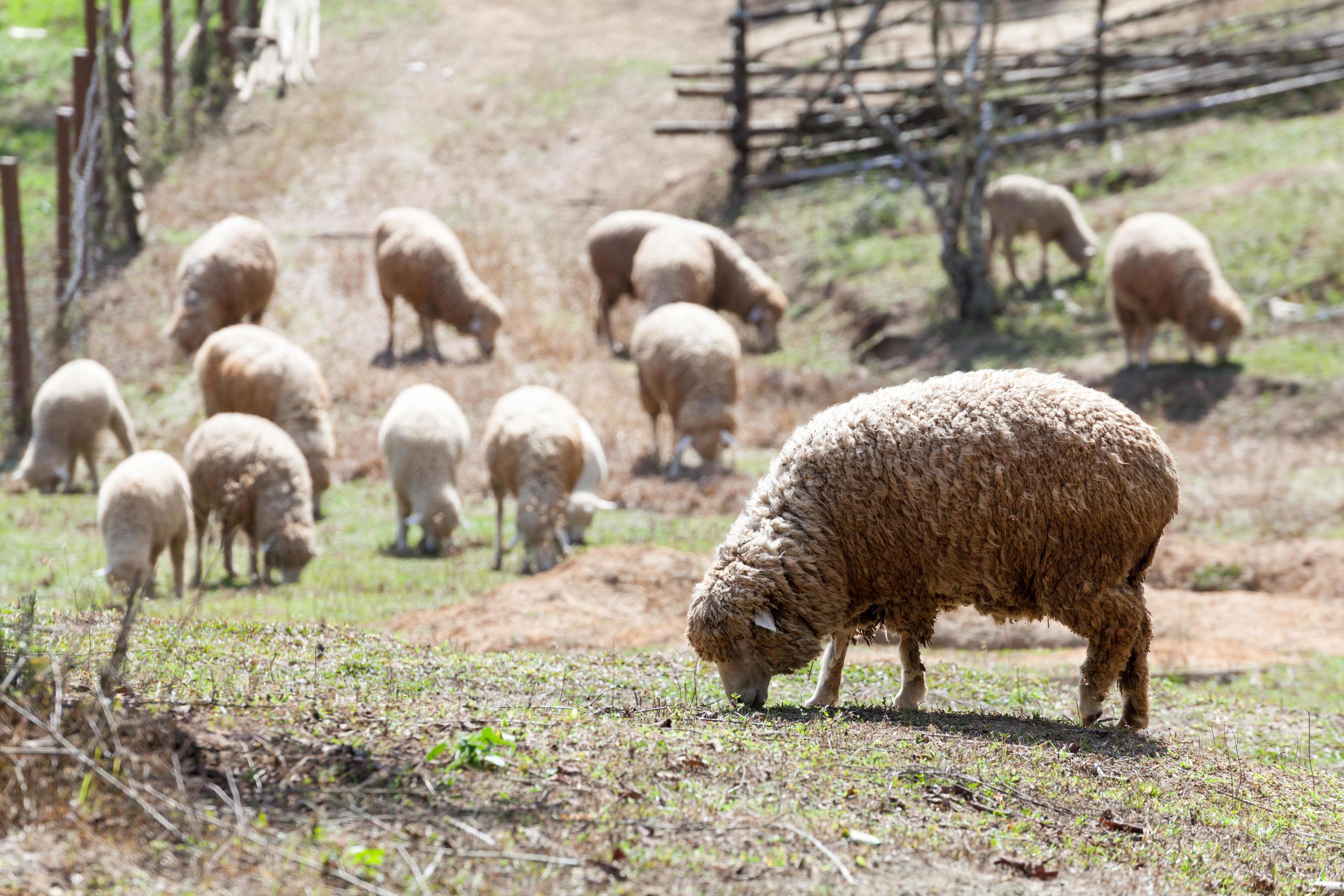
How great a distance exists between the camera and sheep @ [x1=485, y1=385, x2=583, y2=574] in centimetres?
1209

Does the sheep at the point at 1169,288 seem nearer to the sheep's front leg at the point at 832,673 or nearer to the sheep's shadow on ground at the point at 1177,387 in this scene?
the sheep's shadow on ground at the point at 1177,387

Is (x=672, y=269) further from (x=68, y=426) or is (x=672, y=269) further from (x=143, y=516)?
(x=143, y=516)

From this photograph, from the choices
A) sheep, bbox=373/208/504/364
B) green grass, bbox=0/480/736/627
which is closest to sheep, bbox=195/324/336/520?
green grass, bbox=0/480/736/627

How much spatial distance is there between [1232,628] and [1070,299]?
10.7 m

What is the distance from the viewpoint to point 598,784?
14.6 feet

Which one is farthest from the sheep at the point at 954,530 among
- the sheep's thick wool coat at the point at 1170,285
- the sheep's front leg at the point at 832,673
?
the sheep's thick wool coat at the point at 1170,285

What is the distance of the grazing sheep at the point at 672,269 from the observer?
65.6 ft

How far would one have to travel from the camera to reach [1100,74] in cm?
2455

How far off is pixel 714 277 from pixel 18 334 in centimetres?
1104

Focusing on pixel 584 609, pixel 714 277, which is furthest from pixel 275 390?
pixel 714 277

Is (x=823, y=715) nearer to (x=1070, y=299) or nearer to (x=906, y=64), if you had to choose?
(x=1070, y=299)

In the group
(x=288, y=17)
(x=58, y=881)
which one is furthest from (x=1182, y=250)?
(x=288, y=17)

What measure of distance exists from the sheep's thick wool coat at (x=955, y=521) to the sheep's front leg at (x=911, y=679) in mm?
153

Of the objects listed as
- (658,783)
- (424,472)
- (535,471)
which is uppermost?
(658,783)
